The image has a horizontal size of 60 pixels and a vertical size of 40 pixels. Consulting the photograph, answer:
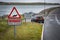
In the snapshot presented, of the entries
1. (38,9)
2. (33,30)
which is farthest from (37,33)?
(38,9)

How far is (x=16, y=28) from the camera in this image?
539cm

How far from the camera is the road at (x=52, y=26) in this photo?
536 cm

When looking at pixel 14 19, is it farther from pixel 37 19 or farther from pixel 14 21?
pixel 37 19

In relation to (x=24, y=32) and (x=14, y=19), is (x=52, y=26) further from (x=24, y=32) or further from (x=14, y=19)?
(x=14, y=19)

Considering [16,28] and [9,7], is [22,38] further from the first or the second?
[9,7]

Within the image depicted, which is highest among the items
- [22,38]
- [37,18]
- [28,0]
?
[28,0]

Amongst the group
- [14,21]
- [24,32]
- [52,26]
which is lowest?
[24,32]

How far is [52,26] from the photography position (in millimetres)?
5383

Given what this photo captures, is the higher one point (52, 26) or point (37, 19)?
point (37, 19)

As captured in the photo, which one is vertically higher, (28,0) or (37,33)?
(28,0)

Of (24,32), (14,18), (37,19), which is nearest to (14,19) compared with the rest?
(14,18)

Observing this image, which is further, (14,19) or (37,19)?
(37,19)

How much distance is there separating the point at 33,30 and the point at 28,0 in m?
0.57

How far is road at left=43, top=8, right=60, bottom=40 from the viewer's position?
211 inches
